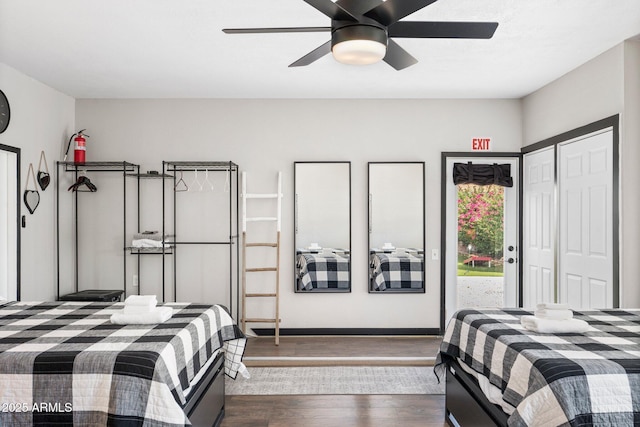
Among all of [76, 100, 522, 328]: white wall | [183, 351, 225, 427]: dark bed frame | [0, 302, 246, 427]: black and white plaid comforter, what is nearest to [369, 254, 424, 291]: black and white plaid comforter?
[76, 100, 522, 328]: white wall

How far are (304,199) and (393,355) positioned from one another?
1.88 m

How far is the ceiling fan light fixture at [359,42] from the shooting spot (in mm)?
2020

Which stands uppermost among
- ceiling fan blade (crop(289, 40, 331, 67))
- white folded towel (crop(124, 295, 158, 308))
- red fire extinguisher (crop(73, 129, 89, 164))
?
ceiling fan blade (crop(289, 40, 331, 67))

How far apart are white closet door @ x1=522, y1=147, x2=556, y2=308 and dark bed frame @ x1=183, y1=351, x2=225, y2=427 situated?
3.24 metres

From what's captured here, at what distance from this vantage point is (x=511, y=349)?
→ 2.01 m

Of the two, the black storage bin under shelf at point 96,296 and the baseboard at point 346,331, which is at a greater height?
the black storage bin under shelf at point 96,296

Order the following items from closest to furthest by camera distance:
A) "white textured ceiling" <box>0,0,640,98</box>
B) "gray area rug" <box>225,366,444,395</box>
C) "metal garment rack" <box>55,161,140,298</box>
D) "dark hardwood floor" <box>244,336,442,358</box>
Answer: "white textured ceiling" <box>0,0,640,98</box> → "gray area rug" <box>225,366,444,395</box> → "dark hardwood floor" <box>244,336,442,358</box> → "metal garment rack" <box>55,161,140,298</box>

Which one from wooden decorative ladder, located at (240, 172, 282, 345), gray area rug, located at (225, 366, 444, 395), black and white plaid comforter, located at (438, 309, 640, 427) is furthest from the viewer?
wooden decorative ladder, located at (240, 172, 282, 345)

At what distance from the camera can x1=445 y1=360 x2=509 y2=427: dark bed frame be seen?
84.1 inches

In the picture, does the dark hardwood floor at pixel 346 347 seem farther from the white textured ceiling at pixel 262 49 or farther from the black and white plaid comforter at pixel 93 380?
the white textured ceiling at pixel 262 49

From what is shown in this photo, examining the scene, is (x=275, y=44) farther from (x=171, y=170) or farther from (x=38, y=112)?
(x=38, y=112)

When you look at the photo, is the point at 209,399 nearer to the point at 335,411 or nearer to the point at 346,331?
the point at 335,411

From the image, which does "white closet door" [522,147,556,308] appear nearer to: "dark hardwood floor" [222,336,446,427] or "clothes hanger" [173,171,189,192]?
"dark hardwood floor" [222,336,446,427]

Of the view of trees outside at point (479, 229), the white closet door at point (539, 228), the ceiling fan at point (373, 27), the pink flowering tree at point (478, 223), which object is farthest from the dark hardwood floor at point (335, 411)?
the ceiling fan at point (373, 27)
